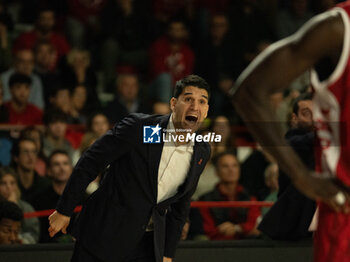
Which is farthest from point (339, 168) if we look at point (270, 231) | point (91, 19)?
point (91, 19)

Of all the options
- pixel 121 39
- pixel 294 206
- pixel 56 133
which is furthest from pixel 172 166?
pixel 121 39

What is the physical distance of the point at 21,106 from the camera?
23.1 ft

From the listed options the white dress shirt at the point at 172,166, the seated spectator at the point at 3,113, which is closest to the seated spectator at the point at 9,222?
the white dress shirt at the point at 172,166

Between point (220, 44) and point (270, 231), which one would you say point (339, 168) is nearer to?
point (270, 231)

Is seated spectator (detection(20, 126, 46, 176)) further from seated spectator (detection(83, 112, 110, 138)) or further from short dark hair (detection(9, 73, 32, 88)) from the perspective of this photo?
short dark hair (detection(9, 73, 32, 88))

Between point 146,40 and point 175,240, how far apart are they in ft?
17.9

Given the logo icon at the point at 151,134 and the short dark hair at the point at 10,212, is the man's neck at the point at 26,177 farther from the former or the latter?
the logo icon at the point at 151,134

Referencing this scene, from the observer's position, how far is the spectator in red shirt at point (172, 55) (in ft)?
26.9

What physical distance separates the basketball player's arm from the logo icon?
142 cm

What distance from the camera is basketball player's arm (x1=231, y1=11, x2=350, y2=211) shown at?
1.74 m

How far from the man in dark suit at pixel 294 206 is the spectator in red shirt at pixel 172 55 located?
13.3 ft

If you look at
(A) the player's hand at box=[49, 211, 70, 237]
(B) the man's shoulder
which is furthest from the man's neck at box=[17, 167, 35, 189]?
(A) the player's hand at box=[49, 211, 70, 237]

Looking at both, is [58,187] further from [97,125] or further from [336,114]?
[336,114]

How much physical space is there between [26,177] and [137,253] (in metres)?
2.34
